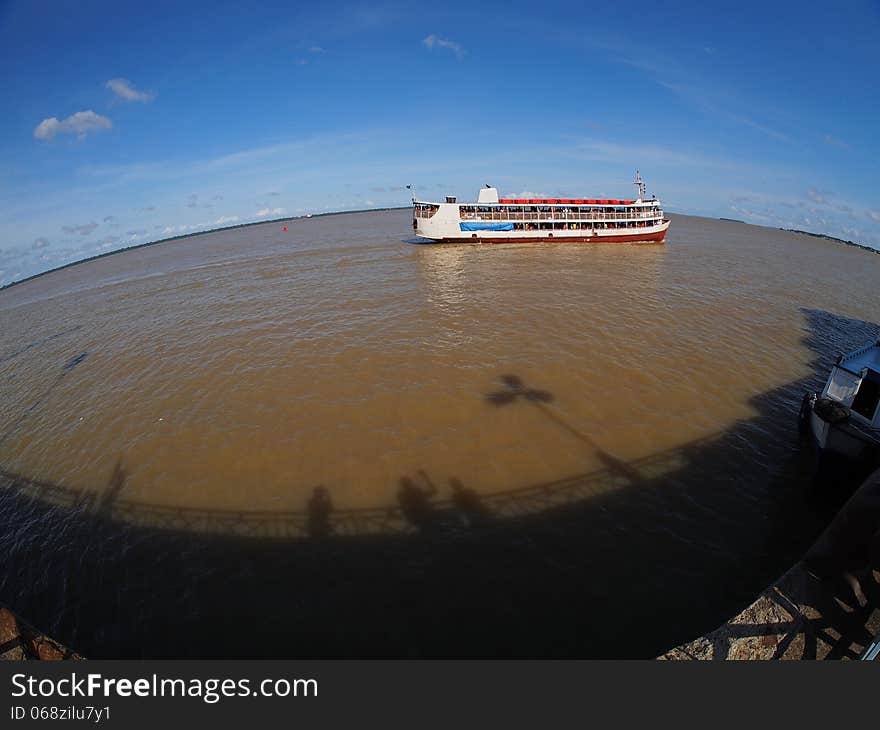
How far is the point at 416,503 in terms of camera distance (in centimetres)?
1116

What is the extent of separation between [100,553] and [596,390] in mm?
19133

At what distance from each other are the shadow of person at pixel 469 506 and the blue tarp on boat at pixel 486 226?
55522mm

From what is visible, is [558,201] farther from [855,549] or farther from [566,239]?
[855,549]

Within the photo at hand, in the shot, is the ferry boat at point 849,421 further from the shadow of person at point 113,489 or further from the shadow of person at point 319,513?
the shadow of person at point 113,489

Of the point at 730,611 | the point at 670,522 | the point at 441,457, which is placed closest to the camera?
the point at 730,611

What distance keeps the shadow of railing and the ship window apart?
560 cm

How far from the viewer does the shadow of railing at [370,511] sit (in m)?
10.5

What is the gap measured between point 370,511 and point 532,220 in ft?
198

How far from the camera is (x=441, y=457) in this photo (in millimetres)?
12930

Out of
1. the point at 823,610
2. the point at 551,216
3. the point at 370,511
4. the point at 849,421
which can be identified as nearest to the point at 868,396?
the point at 849,421

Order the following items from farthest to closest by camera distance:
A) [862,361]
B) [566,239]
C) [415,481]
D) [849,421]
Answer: [566,239] → [862,361] → [415,481] → [849,421]

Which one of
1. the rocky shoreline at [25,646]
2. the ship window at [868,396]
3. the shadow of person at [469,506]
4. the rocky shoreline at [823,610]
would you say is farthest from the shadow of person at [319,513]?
the ship window at [868,396]
